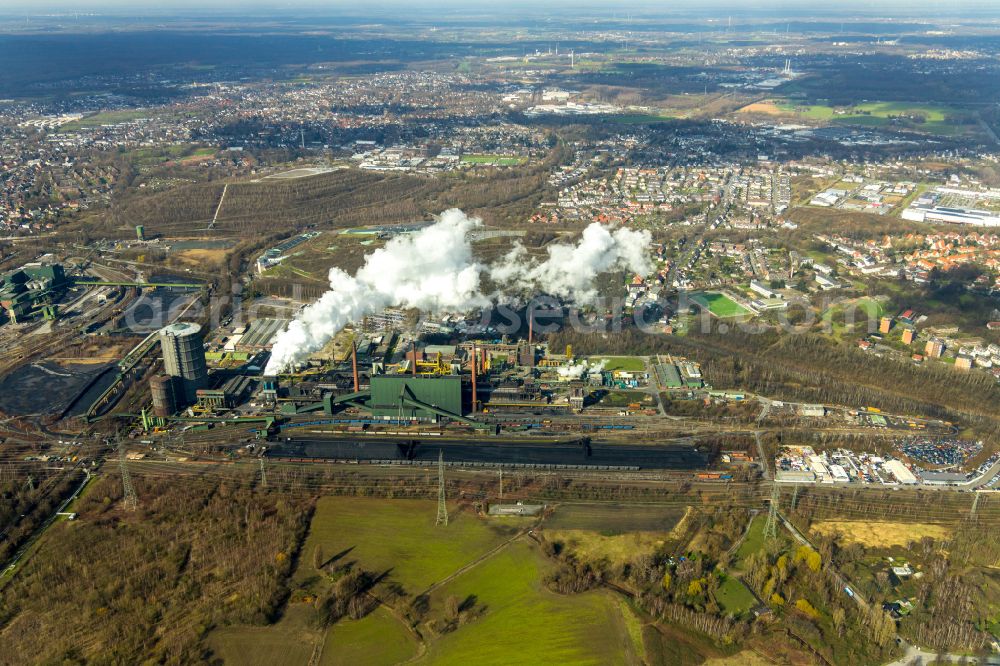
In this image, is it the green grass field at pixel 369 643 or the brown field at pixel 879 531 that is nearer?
the green grass field at pixel 369 643

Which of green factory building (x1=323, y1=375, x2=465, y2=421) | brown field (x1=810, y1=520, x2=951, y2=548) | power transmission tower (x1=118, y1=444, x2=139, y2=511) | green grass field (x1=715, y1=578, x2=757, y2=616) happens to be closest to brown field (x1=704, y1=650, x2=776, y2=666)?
green grass field (x1=715, y1=578, x2=757, y2=616)

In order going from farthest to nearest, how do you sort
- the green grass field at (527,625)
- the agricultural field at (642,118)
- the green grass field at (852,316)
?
the agricultural field at (642,118)
the green grass field at (852,316)
the green grass field at (527,625)

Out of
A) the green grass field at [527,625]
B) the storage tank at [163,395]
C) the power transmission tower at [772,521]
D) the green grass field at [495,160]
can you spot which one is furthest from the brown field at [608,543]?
the green grass field at [495,160]

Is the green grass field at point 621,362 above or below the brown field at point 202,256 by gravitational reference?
below

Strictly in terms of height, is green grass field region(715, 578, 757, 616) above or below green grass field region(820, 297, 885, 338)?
below

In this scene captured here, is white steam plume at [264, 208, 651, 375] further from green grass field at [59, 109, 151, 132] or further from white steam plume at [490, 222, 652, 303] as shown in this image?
green grass field at [59, 109, 151, 132]

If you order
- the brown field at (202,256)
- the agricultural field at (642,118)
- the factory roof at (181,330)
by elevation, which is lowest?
the brown field at (202,256)

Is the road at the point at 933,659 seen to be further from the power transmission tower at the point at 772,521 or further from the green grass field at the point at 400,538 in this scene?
the green grass field at the point at 400,538

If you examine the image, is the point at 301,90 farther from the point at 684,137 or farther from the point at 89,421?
the point at 89,421
